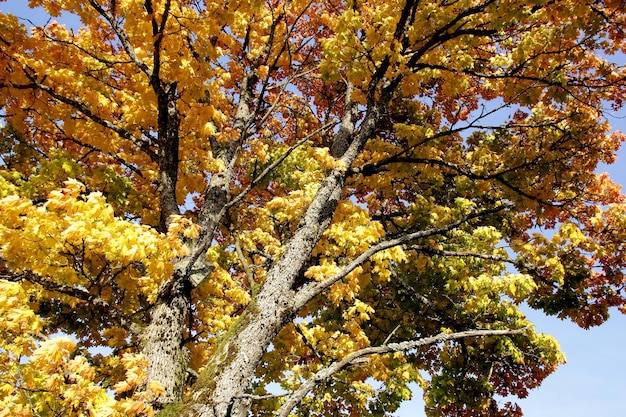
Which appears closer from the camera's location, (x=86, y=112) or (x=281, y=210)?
(x=86, y=112)

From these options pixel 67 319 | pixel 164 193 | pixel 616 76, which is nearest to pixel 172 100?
pixel 164 193

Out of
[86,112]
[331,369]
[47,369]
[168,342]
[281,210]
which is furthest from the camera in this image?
[281,210]

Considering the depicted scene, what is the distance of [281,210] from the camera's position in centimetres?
872

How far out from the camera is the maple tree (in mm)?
3986

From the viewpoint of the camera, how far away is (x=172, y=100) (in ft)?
19.6

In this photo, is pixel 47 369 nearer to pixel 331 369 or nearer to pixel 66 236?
pixel 66 236

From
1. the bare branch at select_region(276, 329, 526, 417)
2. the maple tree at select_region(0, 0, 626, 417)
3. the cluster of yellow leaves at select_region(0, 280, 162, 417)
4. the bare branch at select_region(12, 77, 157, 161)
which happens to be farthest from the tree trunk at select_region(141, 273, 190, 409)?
the bare branch at select_region(12, 77, 157, 161)

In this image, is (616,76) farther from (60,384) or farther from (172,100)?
(60,384)

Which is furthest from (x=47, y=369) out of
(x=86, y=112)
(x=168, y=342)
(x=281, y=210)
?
(x=281, y=210)

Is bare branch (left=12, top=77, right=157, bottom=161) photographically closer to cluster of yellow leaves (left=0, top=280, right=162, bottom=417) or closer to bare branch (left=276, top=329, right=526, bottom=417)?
cluster of yellow leaves (left=0, top=280, right=162, bottom=417)

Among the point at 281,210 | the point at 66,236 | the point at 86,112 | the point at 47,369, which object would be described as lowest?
the point at 47,369

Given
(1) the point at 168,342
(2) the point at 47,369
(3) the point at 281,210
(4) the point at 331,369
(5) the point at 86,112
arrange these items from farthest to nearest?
(3) the point at 281,210, (5) the point at 86,112, (1) the point at 168,342, (4) the point at 331,369, (2) the point at 47,369

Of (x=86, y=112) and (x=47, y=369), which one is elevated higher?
(x=86, y=112)

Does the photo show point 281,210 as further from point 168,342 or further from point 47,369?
point 47,369
